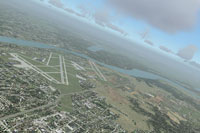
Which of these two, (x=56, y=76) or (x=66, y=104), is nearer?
(x=66, y=104)

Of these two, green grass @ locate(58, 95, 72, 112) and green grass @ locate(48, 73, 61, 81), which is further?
green grass @ locate(48, 73, 61, 81)

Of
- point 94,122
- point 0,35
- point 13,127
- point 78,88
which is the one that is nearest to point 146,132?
point 94,122

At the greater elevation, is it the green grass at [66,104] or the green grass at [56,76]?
the green grass at [56,76]

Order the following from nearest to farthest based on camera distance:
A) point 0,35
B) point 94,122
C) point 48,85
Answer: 1. point 94,122
2. point 48,85
3. point 0,35

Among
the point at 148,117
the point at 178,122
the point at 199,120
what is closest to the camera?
the point at 148,117

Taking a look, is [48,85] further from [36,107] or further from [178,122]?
[178,122]

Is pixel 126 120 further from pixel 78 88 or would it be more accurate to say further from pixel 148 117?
pixel 78 88

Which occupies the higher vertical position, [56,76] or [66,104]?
[56,76]

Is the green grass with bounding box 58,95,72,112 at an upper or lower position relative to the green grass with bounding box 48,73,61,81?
lower

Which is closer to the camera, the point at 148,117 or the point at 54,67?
the point at 148,117

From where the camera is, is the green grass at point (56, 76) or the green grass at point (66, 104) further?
the green grass at point (56, 76)
